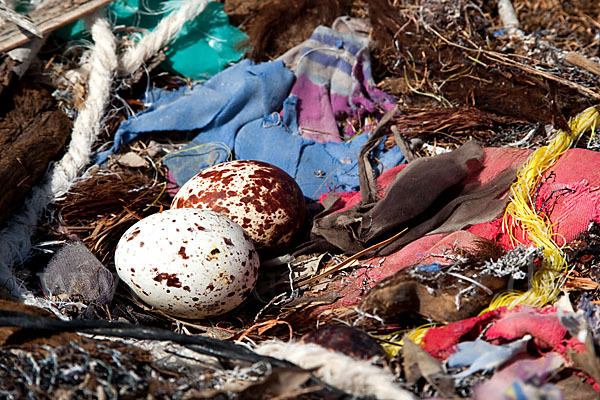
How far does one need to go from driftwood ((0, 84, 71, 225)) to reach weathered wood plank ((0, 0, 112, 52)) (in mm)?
309

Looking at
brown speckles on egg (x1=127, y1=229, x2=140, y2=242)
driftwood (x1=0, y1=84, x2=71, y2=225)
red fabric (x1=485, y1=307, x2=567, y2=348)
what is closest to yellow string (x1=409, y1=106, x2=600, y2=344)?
red fabric (x1=485, y1=307, x2=567, y2=348)

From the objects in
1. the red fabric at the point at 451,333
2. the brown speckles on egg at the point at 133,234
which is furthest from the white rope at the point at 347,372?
the brown speckles on egg at the point at 133,234

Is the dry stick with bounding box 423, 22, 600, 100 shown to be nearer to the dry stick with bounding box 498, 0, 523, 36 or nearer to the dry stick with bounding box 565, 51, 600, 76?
the dry stick with bounding box 565, 51, 600, 76

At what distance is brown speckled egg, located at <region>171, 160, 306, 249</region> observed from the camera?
7.88 ft

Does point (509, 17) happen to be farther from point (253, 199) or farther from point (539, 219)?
point (253, 199)

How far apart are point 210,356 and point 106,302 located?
89 cm

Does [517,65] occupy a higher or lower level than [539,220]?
higher

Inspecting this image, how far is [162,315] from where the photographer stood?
2.29 m

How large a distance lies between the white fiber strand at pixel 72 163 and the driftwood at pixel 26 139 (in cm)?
6

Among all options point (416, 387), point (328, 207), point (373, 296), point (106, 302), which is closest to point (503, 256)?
point (373, 296)

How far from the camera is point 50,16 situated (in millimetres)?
3238

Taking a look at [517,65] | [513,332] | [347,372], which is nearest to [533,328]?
[513,332]

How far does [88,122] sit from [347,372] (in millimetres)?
2344

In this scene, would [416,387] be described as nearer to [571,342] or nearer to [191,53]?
[571,342]
